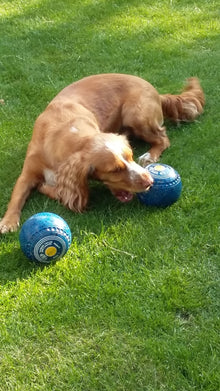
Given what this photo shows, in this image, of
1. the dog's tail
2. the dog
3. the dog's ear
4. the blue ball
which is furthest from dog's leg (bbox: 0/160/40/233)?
the dog's tail

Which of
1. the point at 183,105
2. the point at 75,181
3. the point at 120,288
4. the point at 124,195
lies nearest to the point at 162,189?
the point at 124,195

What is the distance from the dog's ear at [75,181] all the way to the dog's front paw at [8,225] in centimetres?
44

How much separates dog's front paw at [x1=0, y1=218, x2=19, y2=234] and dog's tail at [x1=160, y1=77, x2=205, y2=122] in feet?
7.61

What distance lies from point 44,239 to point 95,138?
113cm

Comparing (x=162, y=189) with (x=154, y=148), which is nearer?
(x=162, y=189)

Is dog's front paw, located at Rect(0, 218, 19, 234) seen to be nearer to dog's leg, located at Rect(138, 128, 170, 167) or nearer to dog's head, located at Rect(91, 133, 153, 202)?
dog's head, located at Rect(91, 133, 153, 202)

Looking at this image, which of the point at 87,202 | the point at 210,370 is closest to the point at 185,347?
the point at 210,370

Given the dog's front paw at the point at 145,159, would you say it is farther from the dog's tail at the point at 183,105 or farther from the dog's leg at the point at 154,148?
the dog's tail at the point at 183,105

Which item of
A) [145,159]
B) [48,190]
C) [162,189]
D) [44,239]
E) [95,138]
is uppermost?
[95,138]

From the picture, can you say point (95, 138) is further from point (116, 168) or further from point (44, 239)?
point (44, 239)

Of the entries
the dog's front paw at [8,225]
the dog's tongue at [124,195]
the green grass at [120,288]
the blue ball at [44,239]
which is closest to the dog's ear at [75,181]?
the green grass at [120,288]

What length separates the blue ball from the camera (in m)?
3.33

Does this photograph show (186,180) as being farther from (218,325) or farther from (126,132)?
(218,325)

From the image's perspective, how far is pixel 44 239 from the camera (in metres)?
3.34
